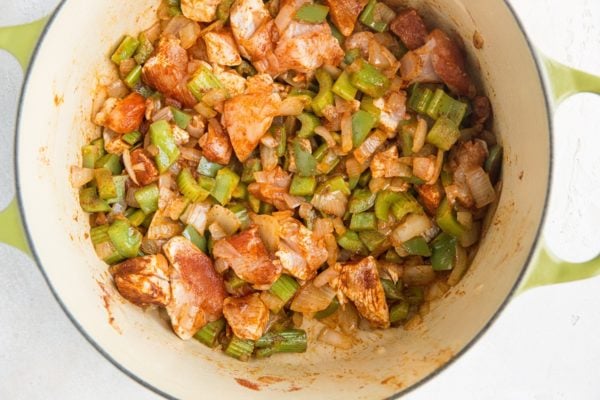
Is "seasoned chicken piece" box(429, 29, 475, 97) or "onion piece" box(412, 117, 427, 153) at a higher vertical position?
"seasoned chicken piece" box(429, 29, 475, 97)

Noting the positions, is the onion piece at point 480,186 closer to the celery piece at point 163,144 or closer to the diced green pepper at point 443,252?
the diced green pepper at point 443,252

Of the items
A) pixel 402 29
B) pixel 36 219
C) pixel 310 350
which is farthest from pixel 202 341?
pixel 402 29

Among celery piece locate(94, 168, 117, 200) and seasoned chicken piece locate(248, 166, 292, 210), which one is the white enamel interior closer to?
celery piece locate(94, 168, 117, 200)

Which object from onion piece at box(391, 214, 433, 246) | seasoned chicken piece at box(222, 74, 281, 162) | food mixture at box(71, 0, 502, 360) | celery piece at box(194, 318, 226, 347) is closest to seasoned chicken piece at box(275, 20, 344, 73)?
food mixture at box(71, 0, 502, 360)

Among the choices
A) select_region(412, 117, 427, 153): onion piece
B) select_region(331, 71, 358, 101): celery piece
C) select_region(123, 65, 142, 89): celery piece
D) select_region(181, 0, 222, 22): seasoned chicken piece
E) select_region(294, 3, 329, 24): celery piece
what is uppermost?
select_region(294, 3, 329, 24): celery piece

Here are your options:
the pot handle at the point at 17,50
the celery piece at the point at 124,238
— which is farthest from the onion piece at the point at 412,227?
the pot handle at the point at 17,50

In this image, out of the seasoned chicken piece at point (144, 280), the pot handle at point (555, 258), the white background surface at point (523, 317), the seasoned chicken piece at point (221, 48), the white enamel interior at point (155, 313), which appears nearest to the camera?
the pot handle at point (555, 258)

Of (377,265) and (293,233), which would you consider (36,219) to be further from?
(377,265)
